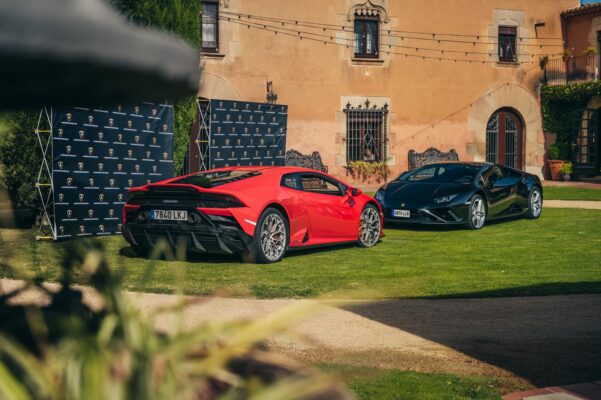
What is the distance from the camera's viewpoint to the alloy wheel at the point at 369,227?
13.1 meters

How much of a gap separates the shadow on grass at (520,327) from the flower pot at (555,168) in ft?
79.6

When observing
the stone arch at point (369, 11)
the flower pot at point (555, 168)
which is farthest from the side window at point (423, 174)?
the flower pot at point (555, 168)

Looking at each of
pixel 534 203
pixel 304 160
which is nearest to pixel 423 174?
pixel 534 203

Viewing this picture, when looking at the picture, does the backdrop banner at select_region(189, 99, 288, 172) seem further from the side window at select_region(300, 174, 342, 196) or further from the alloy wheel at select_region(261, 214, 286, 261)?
the alloy wheel at select_region(261, 214, 286, 261)

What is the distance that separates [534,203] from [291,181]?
24.8 ft

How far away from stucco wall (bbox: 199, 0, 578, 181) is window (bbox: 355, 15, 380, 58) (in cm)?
39

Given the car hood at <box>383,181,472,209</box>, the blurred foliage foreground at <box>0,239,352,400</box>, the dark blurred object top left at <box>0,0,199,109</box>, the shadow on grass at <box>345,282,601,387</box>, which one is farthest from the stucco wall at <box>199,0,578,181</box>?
the dark blurred object top left at <box>0,0,199,109</box>

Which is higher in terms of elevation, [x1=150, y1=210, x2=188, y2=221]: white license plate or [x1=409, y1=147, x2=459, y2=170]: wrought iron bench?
[x1=409, y1=147, x2=459, y2=170]: wrought iron bench

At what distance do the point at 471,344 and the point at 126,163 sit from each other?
9.28m

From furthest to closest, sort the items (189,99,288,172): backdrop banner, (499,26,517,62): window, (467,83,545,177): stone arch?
(499,26,517,62): window → (467,83,545,177): stone arch → (189,99,288,172): backdrop banner

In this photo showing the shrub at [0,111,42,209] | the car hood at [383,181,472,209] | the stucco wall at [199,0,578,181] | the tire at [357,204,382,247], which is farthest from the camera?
the stucco wall at [199,0,578,181]

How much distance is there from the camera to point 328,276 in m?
9.92

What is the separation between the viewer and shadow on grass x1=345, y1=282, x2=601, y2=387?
223 inches

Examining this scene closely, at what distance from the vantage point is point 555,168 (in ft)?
A: 106
